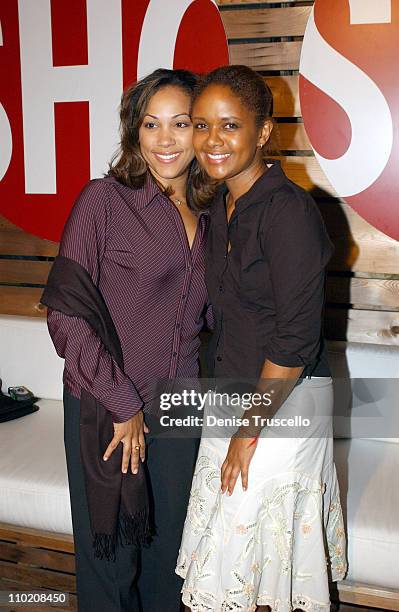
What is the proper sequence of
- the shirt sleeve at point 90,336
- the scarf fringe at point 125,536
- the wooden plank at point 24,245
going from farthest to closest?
the wooden plank at point 24,245, the scarf fringe at point 125,536, the shirt sleeve at point 90,336

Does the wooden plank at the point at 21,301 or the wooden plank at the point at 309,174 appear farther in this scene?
the wooden plank at the point at 21,301

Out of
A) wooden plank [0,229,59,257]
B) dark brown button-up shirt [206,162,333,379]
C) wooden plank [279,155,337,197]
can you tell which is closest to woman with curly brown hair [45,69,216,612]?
dark brown button-up shirt [206,162,333,379]

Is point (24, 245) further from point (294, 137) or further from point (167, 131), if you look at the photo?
point (167, 131)

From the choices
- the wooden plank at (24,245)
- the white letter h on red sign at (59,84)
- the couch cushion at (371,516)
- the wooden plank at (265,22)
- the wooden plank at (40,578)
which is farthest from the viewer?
the wooden plank at (24,245)

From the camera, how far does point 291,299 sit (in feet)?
4.75

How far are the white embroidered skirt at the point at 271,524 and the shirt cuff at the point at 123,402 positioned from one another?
0.21 metres

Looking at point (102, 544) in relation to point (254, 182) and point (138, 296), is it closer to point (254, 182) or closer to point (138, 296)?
point (138, 296)

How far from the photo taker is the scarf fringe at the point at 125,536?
1.79 meters

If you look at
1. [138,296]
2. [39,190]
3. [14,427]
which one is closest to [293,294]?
[138,296]

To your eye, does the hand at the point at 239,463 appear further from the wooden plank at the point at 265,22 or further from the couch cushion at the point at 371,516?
the wooden plank at the point at 265,22

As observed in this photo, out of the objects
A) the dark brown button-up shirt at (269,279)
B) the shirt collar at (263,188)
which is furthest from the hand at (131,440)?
the shirt collar at (263,188)

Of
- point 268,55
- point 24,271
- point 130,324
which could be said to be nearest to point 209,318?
point 130,324

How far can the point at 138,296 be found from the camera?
175 cm

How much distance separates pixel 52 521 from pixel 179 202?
106cm
